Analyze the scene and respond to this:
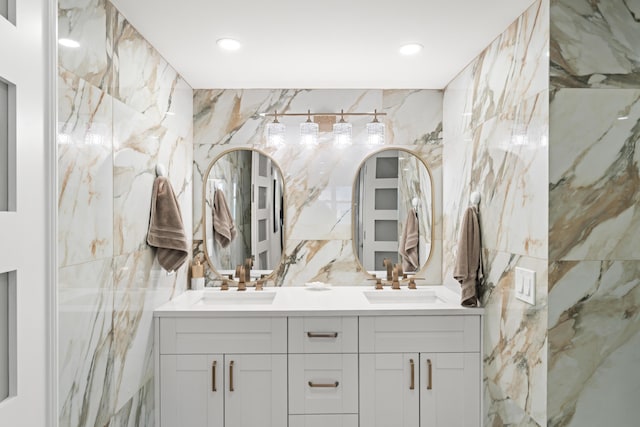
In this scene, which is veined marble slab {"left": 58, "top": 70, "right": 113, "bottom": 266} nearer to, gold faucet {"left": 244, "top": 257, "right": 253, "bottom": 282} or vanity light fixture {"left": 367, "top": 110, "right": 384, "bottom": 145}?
gold faucet {"left": 244, "top": 257, "right": 253, "bottom": 282}

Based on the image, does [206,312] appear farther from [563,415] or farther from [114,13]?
[563,415]

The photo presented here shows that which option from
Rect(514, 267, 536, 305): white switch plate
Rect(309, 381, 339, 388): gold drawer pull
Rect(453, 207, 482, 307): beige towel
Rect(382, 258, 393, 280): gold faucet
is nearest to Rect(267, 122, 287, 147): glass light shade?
Rect(382, 258, 393, 280): gold faucet

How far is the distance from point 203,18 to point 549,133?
5.20 feet

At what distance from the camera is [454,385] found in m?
2.46

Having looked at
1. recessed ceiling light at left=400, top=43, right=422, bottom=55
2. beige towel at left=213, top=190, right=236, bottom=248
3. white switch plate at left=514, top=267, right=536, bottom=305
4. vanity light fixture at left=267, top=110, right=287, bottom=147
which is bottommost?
white switch plate at left=514, top=267, right=536, bottom=305

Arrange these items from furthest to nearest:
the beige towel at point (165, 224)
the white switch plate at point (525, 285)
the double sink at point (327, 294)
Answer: the double sink at point (327, 294), the beige towel at point (165, 224), the white switch plate at point (525, 285)

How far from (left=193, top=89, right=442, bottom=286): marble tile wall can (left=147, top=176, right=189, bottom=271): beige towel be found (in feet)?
2.23

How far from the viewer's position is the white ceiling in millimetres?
1904

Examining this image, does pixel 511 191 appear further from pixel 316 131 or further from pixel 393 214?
pixel 316 131

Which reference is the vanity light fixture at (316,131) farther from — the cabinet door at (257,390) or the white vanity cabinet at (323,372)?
the cabinet door at (257,390)

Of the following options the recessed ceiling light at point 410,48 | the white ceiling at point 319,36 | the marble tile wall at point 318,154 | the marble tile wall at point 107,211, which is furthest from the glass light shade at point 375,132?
the marble tile wall at point 107,211

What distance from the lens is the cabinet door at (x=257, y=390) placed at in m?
2.45

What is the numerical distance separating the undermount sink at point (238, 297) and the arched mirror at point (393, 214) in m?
0.72

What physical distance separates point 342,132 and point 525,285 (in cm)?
158
